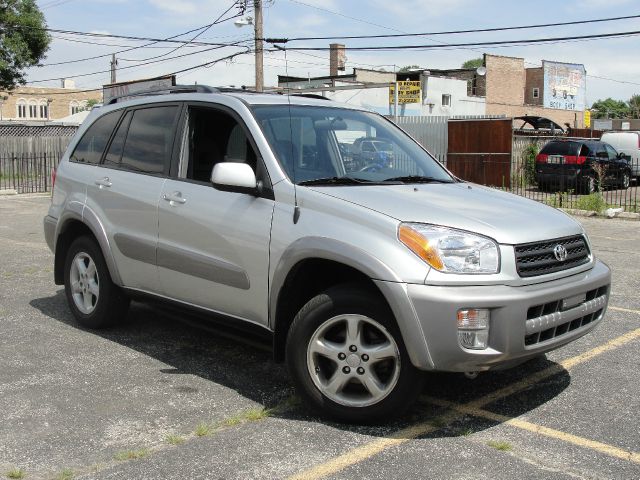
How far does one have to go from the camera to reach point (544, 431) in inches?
162

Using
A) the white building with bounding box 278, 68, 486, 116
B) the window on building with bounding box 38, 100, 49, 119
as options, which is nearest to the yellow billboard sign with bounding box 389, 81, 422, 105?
the white building with bounding box 278, 68, 486, 116

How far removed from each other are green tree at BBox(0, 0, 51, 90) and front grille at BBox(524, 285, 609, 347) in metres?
35.4

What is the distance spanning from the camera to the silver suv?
3.85 meters

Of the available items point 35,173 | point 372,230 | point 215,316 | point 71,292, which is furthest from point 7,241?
point 35,173

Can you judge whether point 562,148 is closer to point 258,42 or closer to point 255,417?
point 258,42

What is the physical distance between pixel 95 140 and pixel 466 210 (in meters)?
3.52

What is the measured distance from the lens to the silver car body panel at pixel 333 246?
3.81m

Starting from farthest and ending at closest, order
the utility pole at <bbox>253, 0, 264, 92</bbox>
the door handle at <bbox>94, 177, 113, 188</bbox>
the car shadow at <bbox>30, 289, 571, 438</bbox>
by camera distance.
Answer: the utility pole at <bbox>253, 0, 264, 92</bbox> < the door handle at <bbox>94, 177, 113, 188</bbox> < the car shadow at <bbox>30, 289, 571, 438</bbox>

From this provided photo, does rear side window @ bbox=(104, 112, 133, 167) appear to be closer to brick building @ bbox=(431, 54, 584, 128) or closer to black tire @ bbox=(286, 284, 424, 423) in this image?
black tire @ bbox=(286, 284, 424, 423)

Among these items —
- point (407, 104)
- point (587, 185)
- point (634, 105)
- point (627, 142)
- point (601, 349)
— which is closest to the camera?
point (601, 349)

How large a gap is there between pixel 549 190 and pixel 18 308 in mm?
18151

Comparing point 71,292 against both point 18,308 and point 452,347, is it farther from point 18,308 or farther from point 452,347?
point 452,347

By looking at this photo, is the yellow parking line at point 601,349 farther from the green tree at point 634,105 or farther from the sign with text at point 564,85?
the green tree at point 634,105

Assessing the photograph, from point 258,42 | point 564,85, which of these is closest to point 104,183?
point 258,42
